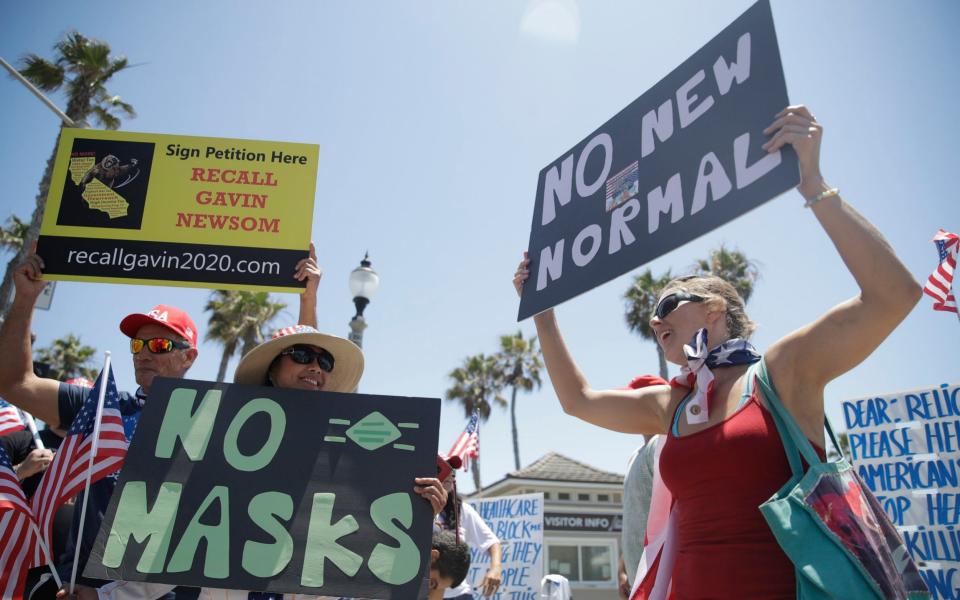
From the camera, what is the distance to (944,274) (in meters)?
8.20

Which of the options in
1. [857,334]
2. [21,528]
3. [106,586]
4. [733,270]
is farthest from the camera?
[733,270]

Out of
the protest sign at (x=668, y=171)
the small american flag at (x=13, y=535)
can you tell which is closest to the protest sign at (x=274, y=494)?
the small american flag at (x=13, y=535)

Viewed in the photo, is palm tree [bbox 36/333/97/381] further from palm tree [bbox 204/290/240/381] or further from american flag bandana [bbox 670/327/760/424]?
american flag bandana [bbox 670/327/760/424]

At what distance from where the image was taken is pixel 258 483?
2.47 meters

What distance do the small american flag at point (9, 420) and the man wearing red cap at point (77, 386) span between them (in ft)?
2.76

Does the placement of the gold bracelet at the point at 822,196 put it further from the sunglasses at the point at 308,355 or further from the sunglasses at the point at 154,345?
the sunglasses at the point at 154,345

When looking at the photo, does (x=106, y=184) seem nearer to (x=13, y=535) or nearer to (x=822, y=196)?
(x=13, y=535)

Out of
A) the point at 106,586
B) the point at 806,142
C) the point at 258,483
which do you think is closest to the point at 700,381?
the point at 806,142

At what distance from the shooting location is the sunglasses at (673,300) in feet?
7.89

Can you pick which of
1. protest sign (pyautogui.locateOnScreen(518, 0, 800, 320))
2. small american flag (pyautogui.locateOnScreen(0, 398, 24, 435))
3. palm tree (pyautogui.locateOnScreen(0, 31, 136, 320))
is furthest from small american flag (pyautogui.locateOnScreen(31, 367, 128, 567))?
palm tree (pyautogui.locateOnScreen(0, 31, 136, 320))

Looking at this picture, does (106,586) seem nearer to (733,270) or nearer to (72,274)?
(72,274)

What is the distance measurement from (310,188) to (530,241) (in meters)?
1.63

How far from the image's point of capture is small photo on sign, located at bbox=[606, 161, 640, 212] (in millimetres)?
2766

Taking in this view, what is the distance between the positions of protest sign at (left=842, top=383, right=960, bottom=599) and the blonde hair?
207 inches
